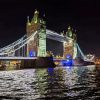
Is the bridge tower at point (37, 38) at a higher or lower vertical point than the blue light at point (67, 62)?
higher

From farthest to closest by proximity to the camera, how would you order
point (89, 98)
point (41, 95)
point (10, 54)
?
point (10, 54)
point (41, 95)
point (89, 98)

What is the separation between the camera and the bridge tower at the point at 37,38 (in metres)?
140

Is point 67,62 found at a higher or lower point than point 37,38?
lower

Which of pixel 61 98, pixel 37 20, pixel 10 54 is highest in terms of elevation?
pixel 37 20

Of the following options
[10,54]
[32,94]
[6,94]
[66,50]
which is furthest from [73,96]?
[66,50]

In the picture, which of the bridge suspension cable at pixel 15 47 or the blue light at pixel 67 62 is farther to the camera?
the blue light at pixel 67 62

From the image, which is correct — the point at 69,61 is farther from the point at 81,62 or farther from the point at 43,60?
the point at 43,60

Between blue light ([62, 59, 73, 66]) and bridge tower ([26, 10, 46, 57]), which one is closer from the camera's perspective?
bridge tower ([26, 10, 46, 57])

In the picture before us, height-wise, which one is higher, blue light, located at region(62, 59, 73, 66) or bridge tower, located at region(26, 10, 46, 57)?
bridge tower, located at region(26, 10, 46, 57)

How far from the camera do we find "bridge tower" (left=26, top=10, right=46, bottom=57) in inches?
5512

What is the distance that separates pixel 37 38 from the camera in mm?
141250

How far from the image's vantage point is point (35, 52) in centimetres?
13975

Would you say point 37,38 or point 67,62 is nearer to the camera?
point 37,38

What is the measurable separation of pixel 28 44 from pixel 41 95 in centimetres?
10870
